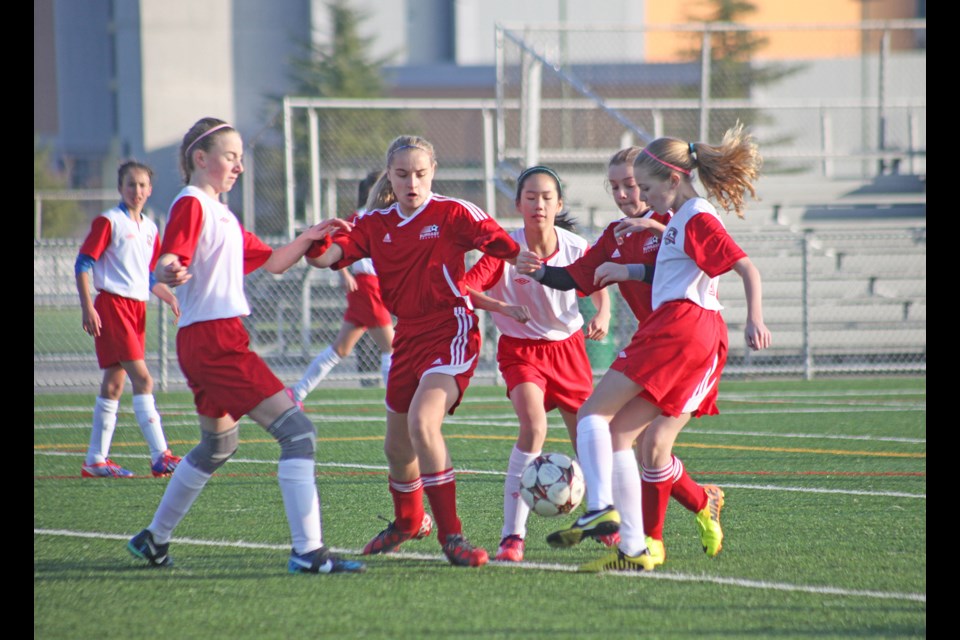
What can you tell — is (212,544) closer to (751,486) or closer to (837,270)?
(751,486)

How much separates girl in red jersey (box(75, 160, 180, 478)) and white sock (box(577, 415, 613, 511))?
141 inches

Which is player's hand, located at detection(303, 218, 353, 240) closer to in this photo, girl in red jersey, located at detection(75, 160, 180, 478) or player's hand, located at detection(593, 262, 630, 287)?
player's hand, located at detection(593, 262, 630, 287)

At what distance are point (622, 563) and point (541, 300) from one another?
1441mm

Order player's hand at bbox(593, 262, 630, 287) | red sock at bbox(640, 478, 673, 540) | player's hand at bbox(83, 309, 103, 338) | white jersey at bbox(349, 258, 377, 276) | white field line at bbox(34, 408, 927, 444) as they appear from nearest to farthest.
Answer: red sock at bbox(640, 478, 673, 540)
player's hand at bbox(593, 262, 630, 287)
player's hand at bbox(83, 309, 103, 338)
white field line at bbox(34, 408, 927, 444)
white jersey at bbox(349, 258, 377, 276)

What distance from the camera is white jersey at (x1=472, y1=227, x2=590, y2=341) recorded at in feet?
18.2

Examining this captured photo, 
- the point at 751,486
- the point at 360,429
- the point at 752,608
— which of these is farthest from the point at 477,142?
the point at 752,608

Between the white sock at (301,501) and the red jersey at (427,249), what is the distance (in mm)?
818

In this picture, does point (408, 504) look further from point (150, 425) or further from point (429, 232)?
point (150, 425)

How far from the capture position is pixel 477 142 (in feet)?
114

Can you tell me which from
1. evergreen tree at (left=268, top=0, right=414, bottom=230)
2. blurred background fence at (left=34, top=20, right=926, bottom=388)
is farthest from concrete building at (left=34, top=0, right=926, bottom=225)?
blurred background fence at (left=34, top=20, right=926, bottom=388)

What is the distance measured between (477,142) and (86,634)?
103 ft

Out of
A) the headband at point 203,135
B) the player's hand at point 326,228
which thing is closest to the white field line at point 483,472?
the player's hand at point 326,228

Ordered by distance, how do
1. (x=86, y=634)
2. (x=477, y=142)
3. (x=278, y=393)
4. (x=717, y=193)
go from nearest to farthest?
(x=86, y=634) → (x=278, y=393) → (x=717, y=193) → (x=477, y=142)

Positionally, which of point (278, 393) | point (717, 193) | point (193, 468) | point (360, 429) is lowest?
point (360, 429)
